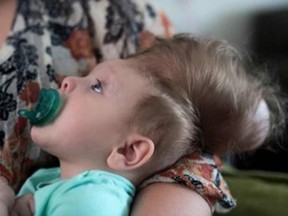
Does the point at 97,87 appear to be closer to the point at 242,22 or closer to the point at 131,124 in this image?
the point at 131,124

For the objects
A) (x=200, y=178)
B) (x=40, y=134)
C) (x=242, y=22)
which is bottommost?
(x=242, y=22)

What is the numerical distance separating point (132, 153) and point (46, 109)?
5.6 inches

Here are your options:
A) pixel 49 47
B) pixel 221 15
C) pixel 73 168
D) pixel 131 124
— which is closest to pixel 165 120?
pixel 131 124

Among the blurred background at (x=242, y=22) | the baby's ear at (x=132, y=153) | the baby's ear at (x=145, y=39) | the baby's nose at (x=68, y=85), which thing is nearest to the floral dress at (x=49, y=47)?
the baby's ear at (x=145, y=39)

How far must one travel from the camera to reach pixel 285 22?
224 cm

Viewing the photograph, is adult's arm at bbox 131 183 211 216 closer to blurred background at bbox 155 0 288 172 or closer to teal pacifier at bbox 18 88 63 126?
teal pacifier at bbox 18 88 63 126

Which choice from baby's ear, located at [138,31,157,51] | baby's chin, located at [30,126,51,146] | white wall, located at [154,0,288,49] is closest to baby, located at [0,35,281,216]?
baby's chin, located at [30,126,51,146]

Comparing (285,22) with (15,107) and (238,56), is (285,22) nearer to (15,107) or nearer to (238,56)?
(238,56)

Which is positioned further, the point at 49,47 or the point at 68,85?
the point at 49,47

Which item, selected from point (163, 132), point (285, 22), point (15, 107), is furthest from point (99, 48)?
point (285, 22)

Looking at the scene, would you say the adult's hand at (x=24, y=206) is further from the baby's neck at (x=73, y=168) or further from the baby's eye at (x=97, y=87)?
the baby's eye at (x=97, y=87)

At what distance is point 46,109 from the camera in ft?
2.86

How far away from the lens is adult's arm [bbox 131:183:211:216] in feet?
2.76

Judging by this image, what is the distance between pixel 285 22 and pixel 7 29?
142 centimetres
